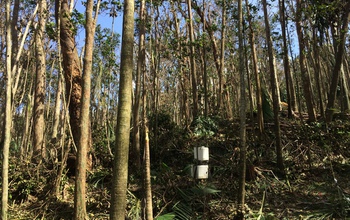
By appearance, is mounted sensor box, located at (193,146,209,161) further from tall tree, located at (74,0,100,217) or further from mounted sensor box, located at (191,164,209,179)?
tall tree, located at (74,0,100,217)

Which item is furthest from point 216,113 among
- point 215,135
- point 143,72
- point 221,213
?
point 221,213

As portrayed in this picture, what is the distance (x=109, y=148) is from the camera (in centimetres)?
879

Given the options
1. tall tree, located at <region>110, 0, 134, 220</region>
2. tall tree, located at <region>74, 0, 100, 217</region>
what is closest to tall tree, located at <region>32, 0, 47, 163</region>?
tall tree, located at <region>74, 0, 100, 217</region>

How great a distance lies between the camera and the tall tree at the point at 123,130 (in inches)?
144

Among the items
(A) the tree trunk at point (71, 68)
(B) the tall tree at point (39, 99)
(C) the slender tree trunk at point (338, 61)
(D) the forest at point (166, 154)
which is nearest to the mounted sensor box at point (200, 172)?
(D) the forest at point (166, 154)

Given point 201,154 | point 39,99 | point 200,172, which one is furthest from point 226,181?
point 39,99

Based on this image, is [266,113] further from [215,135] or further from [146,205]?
[146,205]

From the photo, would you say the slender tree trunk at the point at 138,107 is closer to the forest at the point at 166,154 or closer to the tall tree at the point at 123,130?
the forest at the point at 166,154

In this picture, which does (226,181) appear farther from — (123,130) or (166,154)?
(123,130)

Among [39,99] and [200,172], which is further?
[39,99]

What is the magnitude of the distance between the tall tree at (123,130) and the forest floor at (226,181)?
2.49 metres

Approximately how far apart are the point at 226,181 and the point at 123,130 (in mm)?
4417

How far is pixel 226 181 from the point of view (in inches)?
294

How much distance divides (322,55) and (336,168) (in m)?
8.13
